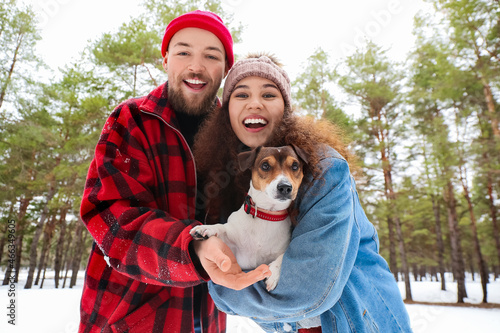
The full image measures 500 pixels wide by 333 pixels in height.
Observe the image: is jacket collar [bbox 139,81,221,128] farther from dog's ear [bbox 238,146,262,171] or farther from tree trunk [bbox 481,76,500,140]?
tree trunk [bbox 481,76,500,140]

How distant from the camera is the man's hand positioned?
1269mm

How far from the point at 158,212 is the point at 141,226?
12 centimetres

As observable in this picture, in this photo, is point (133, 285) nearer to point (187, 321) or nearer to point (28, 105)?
point (187, 321)

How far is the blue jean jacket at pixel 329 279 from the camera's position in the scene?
141cm

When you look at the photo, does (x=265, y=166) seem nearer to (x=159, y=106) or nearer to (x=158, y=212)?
(x=158, y=212)

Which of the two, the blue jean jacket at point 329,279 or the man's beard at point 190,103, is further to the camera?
the man's beard at point 190,103

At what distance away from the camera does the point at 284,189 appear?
157 centimetres

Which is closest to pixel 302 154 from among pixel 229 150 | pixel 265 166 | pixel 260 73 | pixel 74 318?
pixel 265 166

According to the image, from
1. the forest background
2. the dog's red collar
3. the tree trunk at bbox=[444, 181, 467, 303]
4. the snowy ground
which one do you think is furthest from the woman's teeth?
the tree trunk at bbox=[444, 181, 467, 303]

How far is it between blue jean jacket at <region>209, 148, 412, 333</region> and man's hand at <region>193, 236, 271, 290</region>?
0.22 metres

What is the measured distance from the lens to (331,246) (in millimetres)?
1430

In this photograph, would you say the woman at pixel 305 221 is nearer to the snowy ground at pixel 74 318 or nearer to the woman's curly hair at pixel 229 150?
the woman's curly hair at pixel 229 150

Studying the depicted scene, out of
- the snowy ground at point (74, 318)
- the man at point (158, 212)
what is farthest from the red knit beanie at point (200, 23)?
the snowy ground at point (74, 318)

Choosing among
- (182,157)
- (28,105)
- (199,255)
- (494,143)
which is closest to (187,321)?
(199,255)
